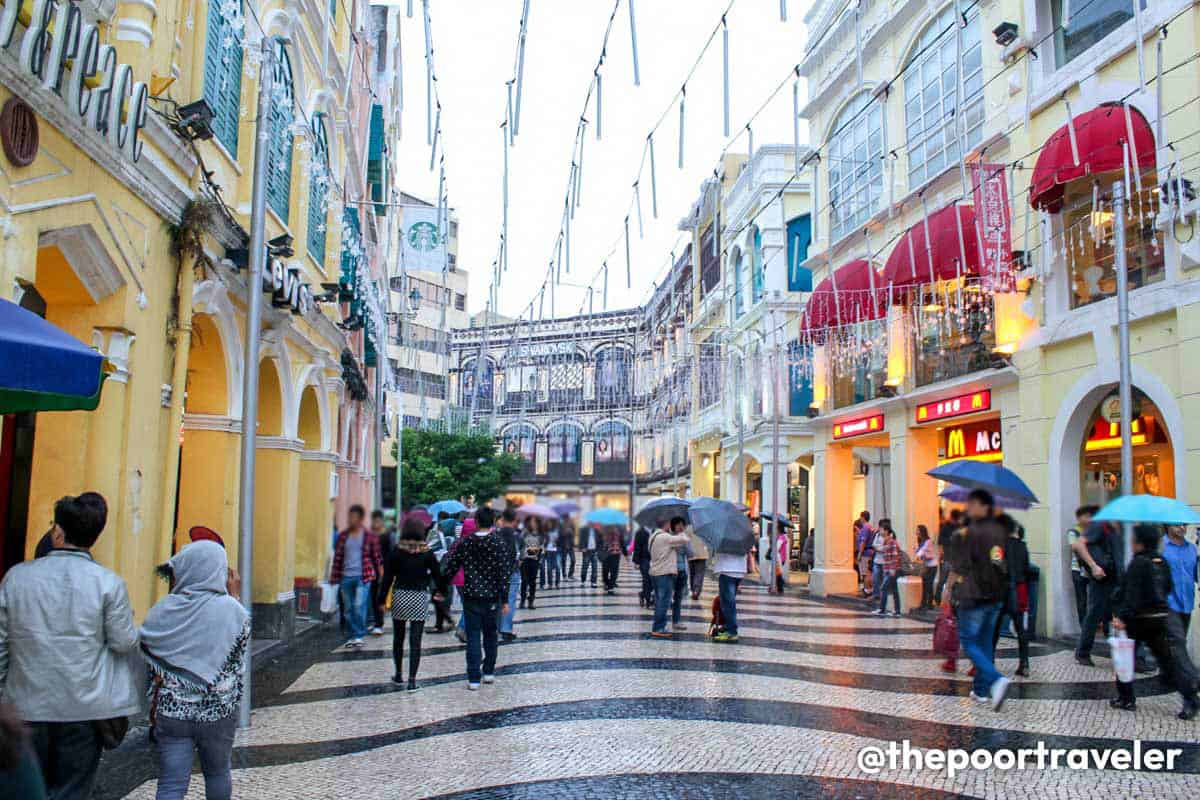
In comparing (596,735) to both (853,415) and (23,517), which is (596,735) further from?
(853,415)

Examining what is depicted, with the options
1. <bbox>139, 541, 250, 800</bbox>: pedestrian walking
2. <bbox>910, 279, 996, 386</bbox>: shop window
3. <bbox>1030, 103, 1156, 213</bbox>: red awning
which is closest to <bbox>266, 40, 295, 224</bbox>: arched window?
<bbox>139, 541, 250, 800</bbox>: pedestrian walking

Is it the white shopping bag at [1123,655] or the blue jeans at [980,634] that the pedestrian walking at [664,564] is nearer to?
the blue jeans at [980,634]

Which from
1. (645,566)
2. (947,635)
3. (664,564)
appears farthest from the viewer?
(645,566)

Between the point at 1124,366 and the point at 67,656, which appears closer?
the point at 67,656

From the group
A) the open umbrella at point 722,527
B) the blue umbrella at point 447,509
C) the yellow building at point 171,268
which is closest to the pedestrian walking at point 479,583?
the yellow building at point 171,268

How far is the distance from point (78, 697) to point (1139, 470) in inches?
539

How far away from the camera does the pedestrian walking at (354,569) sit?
12.6 m

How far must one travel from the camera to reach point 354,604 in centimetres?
1256

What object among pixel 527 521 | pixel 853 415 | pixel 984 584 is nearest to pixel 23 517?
pixel 984 584

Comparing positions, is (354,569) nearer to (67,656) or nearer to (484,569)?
(484,569)

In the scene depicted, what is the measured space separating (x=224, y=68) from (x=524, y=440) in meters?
47.1

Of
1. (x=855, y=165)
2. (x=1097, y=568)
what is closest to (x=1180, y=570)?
(x=1097, y=568)

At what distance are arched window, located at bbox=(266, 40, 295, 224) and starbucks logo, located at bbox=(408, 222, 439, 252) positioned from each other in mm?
3511

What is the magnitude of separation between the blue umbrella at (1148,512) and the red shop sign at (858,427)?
11.0 meters
